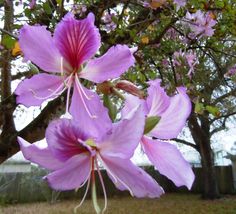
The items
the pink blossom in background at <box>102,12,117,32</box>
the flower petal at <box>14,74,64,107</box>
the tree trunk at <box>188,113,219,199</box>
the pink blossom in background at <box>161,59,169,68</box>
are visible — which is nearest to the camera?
the flower petal at <box>14,74,64,107</box>

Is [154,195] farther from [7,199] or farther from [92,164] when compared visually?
[7,199]

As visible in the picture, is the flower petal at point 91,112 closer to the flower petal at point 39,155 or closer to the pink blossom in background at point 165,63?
the flower petal at point 39,155

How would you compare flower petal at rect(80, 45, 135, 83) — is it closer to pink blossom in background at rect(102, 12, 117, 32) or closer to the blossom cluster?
the blossom cluster

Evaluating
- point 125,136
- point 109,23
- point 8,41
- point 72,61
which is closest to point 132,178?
point 125,136

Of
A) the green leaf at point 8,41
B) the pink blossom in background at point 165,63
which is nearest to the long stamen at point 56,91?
the green leaf at point 8,41

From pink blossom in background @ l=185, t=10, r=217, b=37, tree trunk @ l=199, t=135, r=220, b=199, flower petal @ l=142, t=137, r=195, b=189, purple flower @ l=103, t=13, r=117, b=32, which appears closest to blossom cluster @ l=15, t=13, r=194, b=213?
flower petal @ l=142, t=137, r=195, b=189

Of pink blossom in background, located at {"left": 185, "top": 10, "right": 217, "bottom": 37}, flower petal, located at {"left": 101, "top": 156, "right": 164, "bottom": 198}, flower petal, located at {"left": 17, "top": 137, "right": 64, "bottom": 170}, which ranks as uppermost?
pink blossom in background, located at {"left": 185, "top": 10, "right": 217, "bottom": 37}
